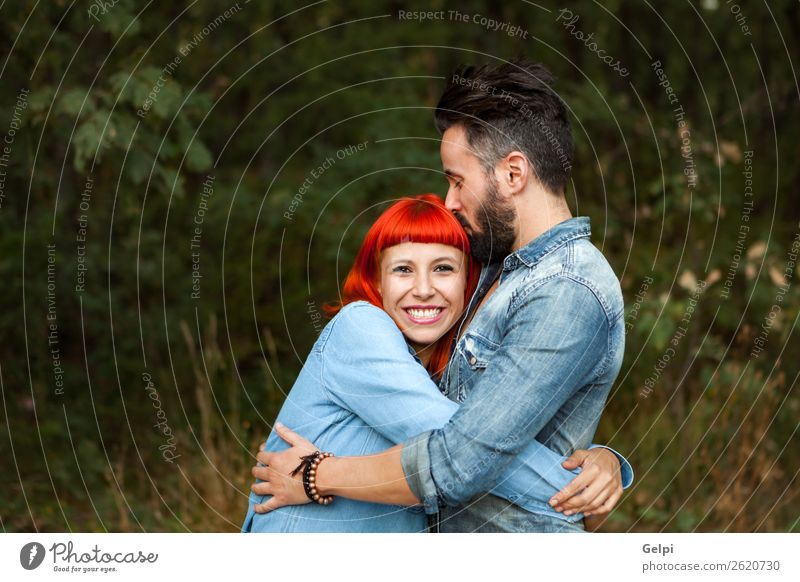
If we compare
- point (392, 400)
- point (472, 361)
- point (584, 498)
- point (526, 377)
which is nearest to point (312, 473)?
point (392, 400)

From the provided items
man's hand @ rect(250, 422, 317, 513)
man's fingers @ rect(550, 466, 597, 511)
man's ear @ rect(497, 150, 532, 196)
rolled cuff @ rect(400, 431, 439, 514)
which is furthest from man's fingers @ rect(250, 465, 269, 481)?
man's ear @ rect(497, 150, 532, 196)

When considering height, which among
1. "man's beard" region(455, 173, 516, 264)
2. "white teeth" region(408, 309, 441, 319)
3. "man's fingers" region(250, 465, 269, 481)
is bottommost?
"man's fingers" region(250, 465, 269, 481)

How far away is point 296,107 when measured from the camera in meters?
8.32

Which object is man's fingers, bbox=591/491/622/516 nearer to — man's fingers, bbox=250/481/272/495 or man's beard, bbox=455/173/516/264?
man's beard, bbox=455/173/516/264

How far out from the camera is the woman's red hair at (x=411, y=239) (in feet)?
9.43

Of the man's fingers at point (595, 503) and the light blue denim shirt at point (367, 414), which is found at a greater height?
the light blue denim shirt at point (367, 414)

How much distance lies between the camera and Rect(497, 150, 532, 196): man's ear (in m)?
2.80

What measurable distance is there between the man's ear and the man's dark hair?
0.05ft

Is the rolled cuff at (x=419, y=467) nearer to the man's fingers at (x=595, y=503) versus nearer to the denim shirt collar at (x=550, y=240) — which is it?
the man's fingers at (x=595, y=503)

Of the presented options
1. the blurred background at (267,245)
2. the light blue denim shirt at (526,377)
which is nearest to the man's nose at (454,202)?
the light blue denim shirt at (526,377)
